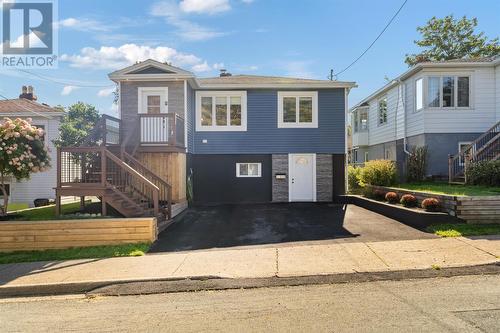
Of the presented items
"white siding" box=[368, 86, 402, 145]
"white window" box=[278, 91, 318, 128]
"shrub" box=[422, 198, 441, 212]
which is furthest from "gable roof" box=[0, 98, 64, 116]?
"shrub" box=[422, 198, 441, 212]

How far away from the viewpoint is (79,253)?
353 inches

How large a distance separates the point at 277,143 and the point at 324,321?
12.6 m

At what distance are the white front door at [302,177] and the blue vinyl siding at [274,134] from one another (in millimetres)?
375

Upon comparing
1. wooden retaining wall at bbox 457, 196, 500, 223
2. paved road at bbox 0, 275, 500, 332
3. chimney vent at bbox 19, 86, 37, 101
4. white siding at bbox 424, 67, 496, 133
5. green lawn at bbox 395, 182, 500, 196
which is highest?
chimney vent at bbox 19, 86, 37, 101

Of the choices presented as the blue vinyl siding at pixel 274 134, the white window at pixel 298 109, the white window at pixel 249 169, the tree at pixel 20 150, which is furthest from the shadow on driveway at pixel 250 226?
the tree at pixel 20 150

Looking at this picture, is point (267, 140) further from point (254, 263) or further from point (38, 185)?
point (38, 185)

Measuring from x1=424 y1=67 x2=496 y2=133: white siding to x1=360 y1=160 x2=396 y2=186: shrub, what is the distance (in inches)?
112

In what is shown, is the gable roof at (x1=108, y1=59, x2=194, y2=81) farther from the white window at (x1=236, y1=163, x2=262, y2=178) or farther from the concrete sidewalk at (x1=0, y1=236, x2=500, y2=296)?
the concrete sidewalk at (x1=0, y1=236, x2=500, y2=296)

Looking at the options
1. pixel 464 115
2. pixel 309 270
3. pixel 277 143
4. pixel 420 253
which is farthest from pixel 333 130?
pixel 309 270

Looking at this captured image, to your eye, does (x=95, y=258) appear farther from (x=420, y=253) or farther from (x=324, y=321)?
(x=420, y=253)

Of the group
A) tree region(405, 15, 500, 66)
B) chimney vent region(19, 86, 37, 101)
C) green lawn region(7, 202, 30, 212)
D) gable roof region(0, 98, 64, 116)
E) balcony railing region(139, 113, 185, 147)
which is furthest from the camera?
tree region(405, 15, 500, 66)

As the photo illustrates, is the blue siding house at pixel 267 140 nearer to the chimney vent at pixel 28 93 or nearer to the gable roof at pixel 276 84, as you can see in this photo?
the gable roof at pixel 276 84

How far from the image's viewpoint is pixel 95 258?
860 centimetres

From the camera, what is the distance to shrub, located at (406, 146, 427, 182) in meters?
16.6
